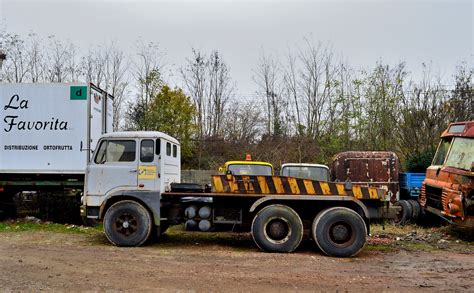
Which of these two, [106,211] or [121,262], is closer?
[121,262]

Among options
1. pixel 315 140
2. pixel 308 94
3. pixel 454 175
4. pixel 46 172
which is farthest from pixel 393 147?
pixel 46 172

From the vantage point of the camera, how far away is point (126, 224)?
9.66m

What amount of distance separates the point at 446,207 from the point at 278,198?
430cm

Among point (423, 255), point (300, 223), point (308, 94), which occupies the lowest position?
point (423, 255)

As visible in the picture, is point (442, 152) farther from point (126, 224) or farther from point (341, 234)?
point (126, 224)

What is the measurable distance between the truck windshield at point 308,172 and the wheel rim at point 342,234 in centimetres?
429

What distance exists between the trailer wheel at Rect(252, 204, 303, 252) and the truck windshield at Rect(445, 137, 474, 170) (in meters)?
4.55

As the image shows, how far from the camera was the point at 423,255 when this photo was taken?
30.5ft

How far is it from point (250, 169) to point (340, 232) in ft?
15.4

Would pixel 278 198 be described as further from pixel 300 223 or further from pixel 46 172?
pixel 46 172

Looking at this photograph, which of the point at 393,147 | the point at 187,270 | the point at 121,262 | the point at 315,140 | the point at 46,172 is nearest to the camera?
the point at 187,270

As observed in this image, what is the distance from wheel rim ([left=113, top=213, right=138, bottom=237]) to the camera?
380 inches

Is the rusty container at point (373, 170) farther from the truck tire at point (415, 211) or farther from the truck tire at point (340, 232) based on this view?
the truck tire at point (340, 232)

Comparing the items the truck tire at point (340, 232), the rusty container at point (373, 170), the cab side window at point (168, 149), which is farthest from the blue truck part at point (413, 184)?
the cab side window at point (168, 149)
